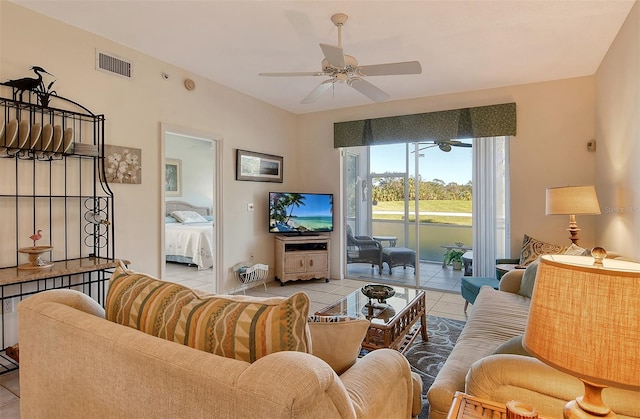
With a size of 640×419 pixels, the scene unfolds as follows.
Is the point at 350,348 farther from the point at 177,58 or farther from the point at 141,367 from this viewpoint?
the point at 177,58

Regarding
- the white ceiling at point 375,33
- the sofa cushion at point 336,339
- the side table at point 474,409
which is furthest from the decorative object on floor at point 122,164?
the side table at point 474,409

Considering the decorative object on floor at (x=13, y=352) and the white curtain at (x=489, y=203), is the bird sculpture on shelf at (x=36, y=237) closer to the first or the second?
the decorative object on floor at (x=13, y=352)

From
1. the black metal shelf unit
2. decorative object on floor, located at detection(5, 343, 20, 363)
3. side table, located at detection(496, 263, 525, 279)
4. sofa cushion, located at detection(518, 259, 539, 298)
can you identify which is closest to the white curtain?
side table, located at detection(496, 263, 525, 279)

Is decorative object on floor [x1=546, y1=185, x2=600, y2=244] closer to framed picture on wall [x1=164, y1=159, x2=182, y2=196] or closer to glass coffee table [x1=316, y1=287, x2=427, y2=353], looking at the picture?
glass coffee table [x1=316, y1=287, x2=427, y2=353]

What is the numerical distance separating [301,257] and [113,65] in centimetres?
329

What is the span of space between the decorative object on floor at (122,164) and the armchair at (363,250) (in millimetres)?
3257

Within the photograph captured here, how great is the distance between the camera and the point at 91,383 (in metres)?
1.04

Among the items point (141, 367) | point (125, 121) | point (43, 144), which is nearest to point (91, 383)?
point (141, 367)

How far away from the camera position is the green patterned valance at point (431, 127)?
4246mm

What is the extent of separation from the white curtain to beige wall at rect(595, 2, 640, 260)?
3.47 ft

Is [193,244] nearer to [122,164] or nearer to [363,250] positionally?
[122,164]

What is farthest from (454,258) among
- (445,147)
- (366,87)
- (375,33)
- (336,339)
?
(336,339)

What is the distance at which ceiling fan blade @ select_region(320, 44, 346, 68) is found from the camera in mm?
2349

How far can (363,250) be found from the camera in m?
5.48
